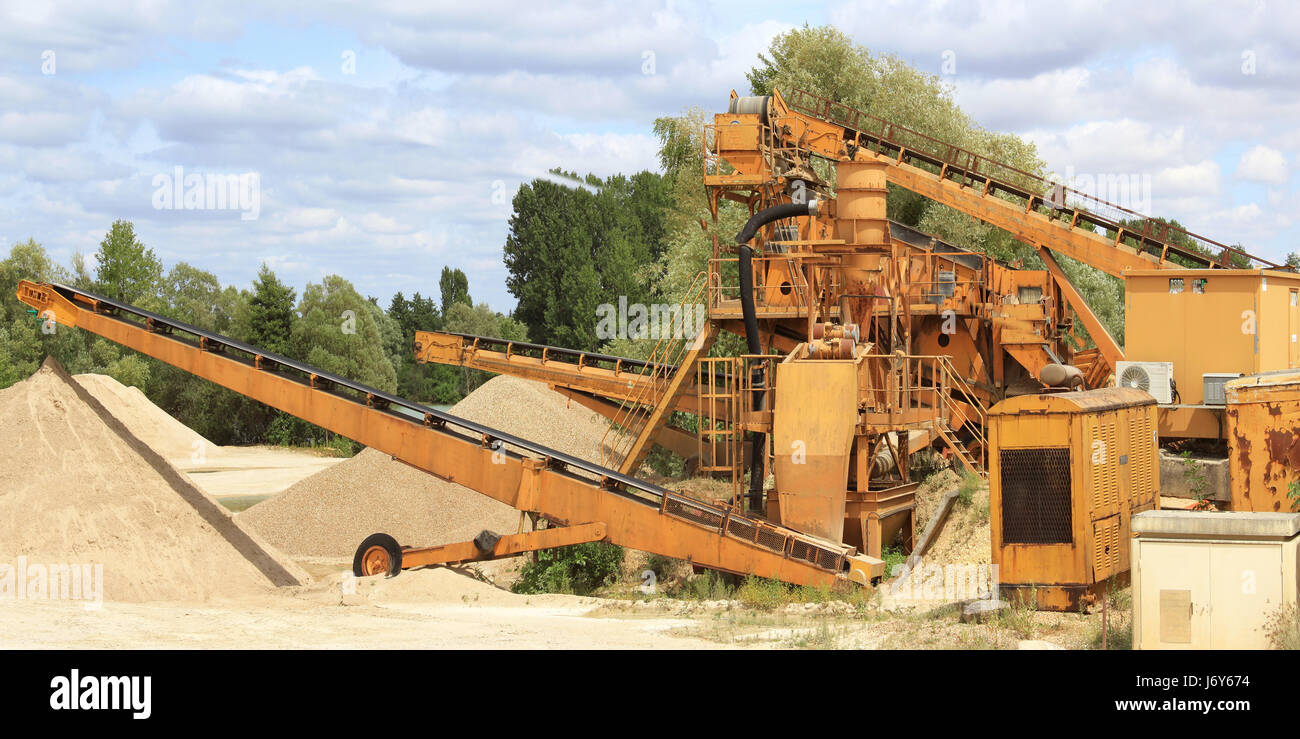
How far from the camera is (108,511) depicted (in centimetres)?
1639

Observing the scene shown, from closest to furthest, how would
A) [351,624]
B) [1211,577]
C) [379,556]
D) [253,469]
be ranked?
[1211,577], [351,624], [379,556], [253,469]

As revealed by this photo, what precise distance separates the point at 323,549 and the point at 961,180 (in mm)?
15888

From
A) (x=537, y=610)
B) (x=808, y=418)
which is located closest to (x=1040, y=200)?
(x=808, y=418)

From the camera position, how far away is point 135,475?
17.3 m

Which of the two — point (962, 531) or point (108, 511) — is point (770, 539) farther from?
point (108, 511)

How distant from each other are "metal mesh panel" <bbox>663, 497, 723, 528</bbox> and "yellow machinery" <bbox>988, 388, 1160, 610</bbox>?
395 cm

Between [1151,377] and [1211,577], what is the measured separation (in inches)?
341

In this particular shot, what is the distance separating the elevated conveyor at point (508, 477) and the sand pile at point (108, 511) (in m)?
1.46

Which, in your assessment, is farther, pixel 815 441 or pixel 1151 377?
pixel 1151 377

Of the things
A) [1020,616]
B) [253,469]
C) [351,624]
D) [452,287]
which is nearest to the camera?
[1020,616]

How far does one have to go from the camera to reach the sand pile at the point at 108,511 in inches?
615

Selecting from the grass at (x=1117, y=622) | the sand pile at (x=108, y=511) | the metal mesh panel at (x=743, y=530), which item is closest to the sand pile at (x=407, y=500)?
the sand pile at (x=108, y=511)

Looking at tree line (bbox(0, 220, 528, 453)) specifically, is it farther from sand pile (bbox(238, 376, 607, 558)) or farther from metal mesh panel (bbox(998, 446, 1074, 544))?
metal mesh panel (bbox(998, 446, 1074, 544))

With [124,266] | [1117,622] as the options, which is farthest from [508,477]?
[124,266]
